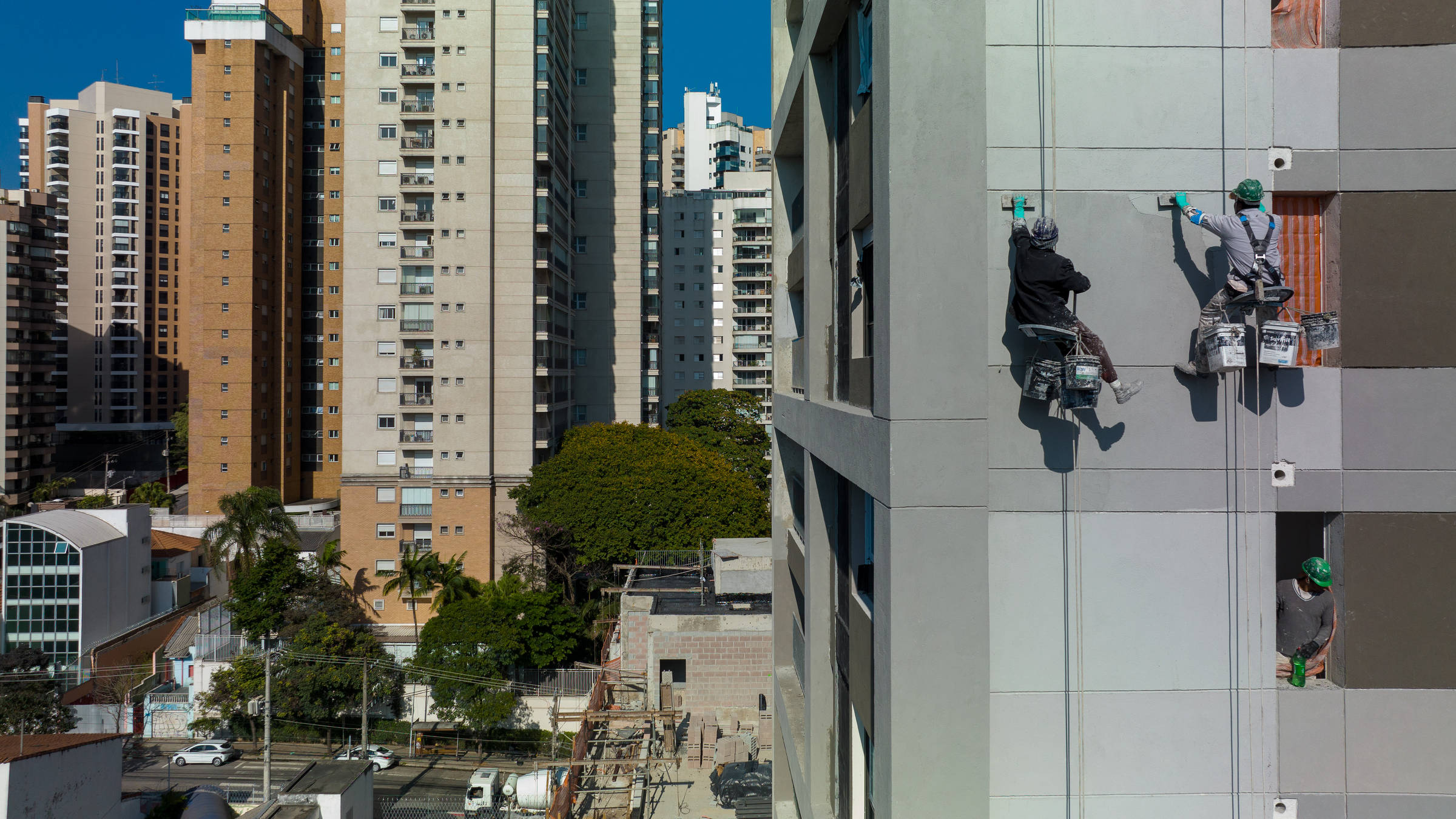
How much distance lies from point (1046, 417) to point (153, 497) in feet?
261

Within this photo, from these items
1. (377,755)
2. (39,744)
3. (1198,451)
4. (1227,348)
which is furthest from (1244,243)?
(377,755)

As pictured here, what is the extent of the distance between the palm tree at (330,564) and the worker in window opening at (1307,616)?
149ft

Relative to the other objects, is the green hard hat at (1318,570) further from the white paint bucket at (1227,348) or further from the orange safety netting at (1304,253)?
the white paint bucket at (1227,348)

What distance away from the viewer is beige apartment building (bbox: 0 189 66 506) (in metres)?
69.4

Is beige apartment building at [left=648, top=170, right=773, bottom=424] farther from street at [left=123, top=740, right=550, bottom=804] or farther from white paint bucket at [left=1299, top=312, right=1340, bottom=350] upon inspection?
white paint bucket at [left=1299, top=312, right=1340, bottom=350]

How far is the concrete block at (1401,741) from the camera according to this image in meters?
5.64

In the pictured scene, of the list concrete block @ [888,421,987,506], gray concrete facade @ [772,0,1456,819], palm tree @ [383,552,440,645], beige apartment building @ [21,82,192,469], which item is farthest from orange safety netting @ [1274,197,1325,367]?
beige apartment building @ [21,82,192,469]

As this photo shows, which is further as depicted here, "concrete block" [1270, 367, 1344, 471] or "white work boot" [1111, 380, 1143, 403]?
"concrete block" [1270, 367, 1344, 471]

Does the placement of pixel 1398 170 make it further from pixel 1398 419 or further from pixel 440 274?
pixel 440 274

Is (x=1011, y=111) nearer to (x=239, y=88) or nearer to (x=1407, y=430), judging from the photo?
(x=1407, y=430)

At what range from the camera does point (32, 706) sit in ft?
115

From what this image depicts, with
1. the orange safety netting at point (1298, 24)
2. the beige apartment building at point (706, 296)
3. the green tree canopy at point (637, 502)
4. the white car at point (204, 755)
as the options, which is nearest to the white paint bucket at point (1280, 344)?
the orange safety netting at point (1298, 24)

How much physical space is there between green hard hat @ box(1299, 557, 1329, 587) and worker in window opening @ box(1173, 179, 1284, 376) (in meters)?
1.38

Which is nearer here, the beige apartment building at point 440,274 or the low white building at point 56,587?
the low white building at point 56,587
